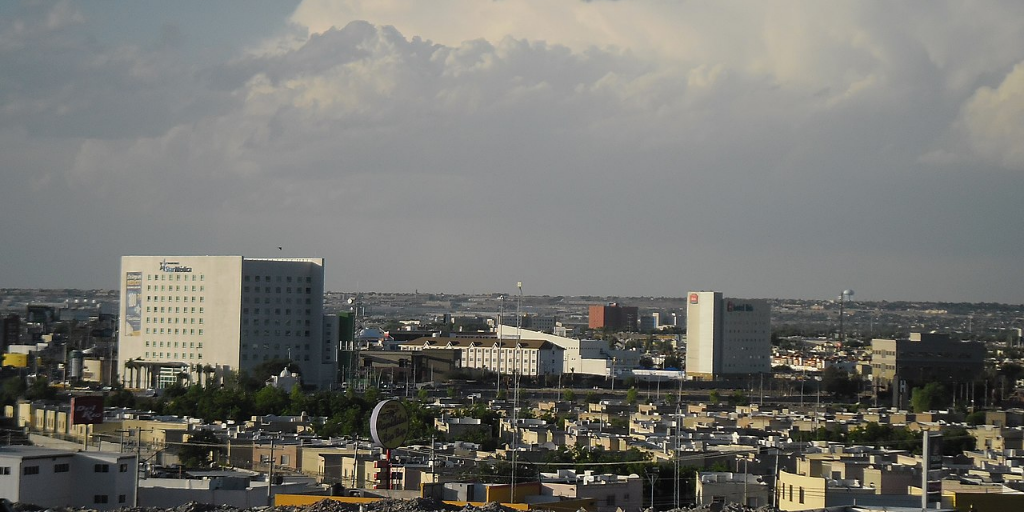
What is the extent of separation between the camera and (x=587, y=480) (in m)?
17.6

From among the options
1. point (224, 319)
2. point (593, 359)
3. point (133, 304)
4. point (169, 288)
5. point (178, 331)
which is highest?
point (169, 288)

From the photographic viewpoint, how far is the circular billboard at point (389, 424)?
49.4 feet

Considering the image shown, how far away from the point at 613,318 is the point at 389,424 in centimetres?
11985

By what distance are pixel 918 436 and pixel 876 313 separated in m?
124

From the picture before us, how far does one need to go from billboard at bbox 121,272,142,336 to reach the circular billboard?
39.8 meters

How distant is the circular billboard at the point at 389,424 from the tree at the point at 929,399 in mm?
32667

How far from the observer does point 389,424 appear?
15.3m

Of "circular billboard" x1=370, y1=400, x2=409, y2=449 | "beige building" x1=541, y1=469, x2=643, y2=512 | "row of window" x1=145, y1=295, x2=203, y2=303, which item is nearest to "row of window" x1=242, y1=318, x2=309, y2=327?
"row of window" x1=145, y1=295, x2=203, y2=303

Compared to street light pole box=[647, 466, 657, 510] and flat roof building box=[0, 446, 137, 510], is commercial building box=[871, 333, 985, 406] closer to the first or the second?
street light pole box=[647, 466, 657, 510]

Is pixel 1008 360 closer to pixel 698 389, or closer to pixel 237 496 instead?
pixel 698 389

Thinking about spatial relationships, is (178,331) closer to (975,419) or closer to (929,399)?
(929,399)

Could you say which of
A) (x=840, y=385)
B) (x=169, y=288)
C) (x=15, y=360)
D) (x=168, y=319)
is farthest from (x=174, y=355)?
(x=840, y=385)

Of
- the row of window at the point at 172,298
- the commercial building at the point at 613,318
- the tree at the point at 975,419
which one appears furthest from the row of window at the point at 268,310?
the commercial building at the point at 613,318

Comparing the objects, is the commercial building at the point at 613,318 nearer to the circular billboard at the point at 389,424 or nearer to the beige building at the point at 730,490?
the beige building at the point at 730,490
